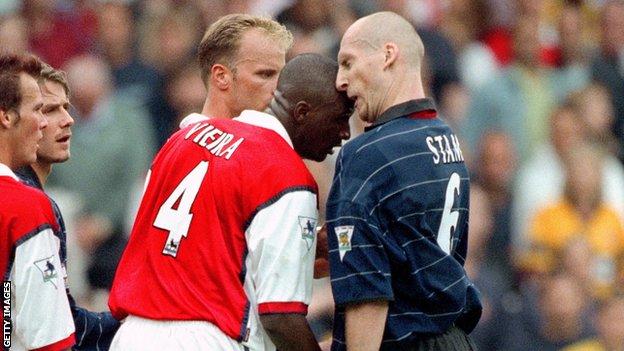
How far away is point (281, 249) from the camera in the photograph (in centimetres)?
593

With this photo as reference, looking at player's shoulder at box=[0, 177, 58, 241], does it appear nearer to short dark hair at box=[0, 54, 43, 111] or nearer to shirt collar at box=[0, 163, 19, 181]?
shirt collar at box=[0, 163, 19, 181]

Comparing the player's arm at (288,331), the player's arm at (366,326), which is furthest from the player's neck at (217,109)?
the player's arm at (366,326)

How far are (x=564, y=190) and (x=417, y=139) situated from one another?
6.03 metres

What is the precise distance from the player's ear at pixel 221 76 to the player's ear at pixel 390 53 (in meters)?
0.74

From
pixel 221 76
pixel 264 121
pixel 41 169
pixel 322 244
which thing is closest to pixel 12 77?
pixel 41 169

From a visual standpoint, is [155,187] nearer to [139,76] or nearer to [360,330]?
[360,330]

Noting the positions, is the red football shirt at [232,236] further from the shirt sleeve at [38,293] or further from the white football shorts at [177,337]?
the shirt sleeve at [38,293]

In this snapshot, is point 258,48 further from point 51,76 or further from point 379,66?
point 51,76

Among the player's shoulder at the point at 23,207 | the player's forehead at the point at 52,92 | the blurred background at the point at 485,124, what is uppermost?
the player's forehead at the point at 52,92

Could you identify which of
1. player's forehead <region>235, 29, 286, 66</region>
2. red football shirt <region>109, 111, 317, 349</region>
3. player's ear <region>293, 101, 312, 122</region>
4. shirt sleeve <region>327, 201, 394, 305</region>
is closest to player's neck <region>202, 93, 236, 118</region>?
player's forehead <region>235, 29, 286, 66</region>

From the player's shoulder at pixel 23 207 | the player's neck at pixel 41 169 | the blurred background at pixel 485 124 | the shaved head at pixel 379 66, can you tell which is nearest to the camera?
the player's shoulder at pixel 23 207

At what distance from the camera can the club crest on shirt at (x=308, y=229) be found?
19.6 ft

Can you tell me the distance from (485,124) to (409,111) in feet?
20.1

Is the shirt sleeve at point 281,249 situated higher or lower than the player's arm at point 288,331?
higher
